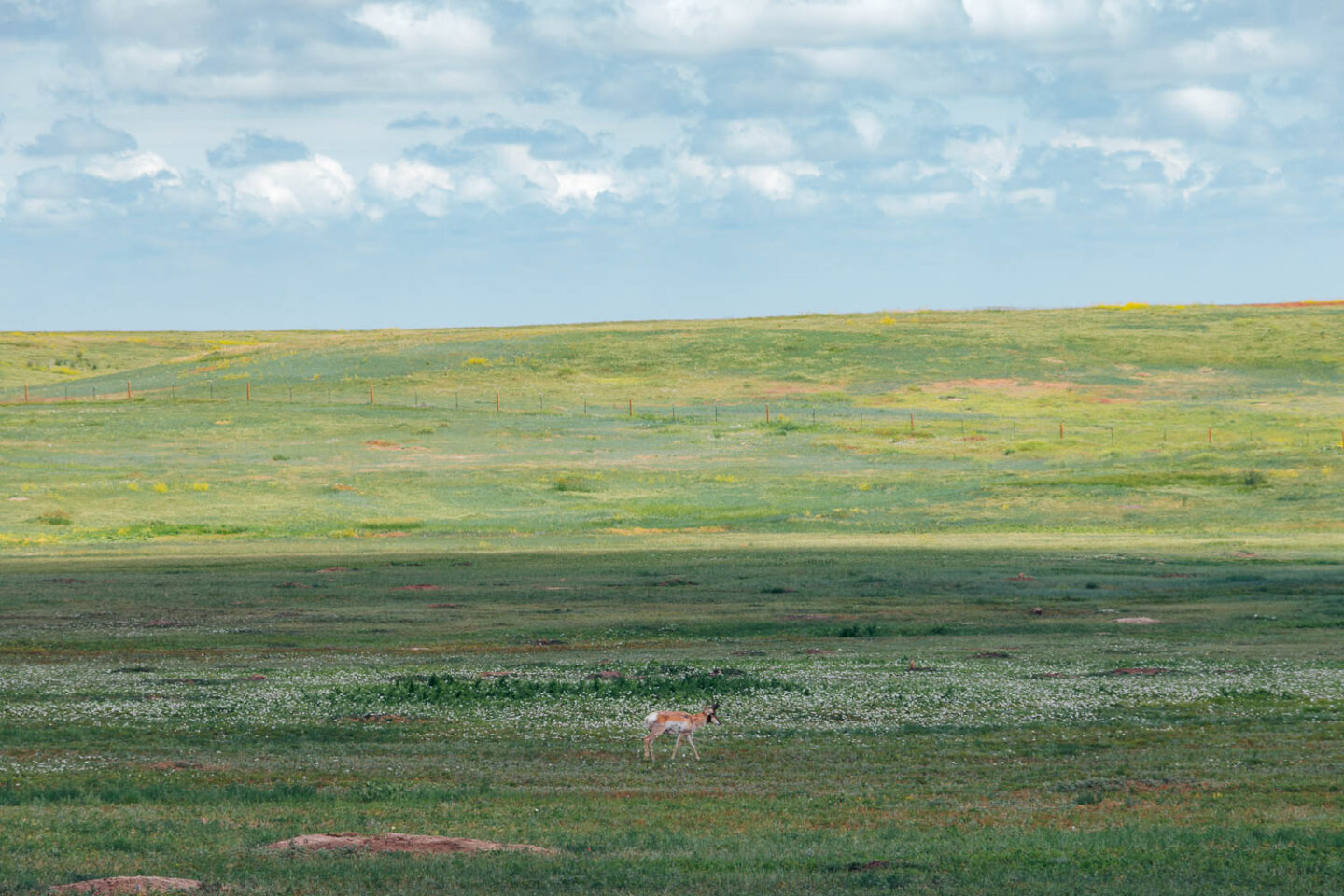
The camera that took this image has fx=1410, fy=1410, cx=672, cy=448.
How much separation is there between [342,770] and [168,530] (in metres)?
48.3

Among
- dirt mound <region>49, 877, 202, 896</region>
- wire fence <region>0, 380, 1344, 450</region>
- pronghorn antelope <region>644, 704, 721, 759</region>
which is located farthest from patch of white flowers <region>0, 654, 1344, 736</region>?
wire fence <region>0, 380, 1344, 450</region>

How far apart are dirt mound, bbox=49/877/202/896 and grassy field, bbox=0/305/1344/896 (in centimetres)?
40

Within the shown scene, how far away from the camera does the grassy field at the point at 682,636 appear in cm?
1559

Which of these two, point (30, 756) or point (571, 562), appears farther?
point (571, 562)

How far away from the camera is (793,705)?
25172mm

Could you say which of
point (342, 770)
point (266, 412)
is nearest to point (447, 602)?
point (342, 770)

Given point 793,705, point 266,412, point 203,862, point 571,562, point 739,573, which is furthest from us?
point 266,412

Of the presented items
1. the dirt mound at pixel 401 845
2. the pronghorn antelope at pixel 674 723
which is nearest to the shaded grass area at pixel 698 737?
the dirt mound at pixel 401 845

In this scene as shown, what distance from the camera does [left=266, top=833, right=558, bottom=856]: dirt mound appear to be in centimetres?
1469

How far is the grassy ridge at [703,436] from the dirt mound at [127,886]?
47.5 m

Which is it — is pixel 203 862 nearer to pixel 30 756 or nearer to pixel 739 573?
pixel 30 756

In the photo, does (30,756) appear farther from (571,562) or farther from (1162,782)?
(571,562)

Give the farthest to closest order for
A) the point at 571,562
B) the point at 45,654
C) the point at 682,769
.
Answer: the point at 571,562 < the point at 45,654 < the point at 682,769

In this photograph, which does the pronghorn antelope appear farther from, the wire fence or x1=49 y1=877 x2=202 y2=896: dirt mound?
the wire fence
